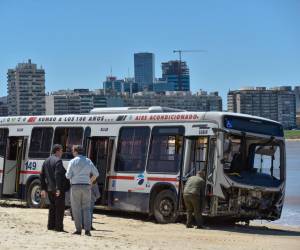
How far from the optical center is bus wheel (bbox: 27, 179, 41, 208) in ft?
73.1

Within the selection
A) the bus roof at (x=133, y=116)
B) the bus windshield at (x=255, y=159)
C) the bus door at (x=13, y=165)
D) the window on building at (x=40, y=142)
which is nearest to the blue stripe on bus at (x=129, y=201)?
the bus roof at (x=133, y=116)

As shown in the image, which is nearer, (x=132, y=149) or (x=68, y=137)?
(x=132, y=149)

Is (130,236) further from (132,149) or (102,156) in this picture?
(102,156)

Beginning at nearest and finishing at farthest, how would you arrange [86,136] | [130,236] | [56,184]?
[56,184]
[130,236]
[86,136]

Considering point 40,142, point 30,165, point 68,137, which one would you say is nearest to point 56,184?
point 68,137

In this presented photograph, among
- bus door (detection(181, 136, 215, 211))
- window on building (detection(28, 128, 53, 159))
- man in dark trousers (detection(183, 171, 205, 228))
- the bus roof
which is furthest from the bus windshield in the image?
window on building (detection(28, 128, 53, 159))

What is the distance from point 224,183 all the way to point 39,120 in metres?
7.54

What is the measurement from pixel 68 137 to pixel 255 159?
18.7ft

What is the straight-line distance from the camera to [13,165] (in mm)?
Result: 23219

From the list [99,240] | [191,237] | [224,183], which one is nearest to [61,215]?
[99,240]

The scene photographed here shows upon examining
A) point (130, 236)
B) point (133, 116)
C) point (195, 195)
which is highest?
point (133, 116)

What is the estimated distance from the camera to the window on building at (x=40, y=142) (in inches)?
870

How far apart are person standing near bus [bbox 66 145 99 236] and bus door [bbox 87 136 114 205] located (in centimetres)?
598

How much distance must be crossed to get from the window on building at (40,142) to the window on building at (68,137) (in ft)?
1.08
